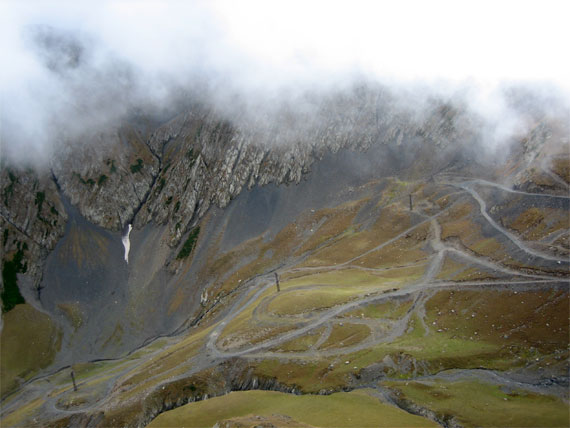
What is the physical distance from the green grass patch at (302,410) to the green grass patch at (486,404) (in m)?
3.66

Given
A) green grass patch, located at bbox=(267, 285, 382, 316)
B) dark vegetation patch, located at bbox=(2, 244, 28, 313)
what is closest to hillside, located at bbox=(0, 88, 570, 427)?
green grass patch, located at bbox=(267, 285, 382, 316)

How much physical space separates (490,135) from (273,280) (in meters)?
86.4

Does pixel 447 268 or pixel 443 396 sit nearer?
pixel 443 396

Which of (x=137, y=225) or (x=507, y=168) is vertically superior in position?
(x=137, y=225)

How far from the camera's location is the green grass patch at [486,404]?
118 ft

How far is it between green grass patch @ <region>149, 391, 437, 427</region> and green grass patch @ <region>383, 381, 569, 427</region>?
12.0ft

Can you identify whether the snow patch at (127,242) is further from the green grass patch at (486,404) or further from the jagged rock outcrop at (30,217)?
the green grass patch at (486,404)

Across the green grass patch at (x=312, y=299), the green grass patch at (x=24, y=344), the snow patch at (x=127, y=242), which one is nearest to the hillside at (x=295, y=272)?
the green grass patch at (x=312, y=299)

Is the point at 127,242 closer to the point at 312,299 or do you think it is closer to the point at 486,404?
the point at 312,299

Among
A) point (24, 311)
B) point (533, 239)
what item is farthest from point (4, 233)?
point (533, 239)

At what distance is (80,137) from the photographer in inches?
6560

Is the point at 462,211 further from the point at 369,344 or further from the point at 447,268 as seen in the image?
the point at 369,344

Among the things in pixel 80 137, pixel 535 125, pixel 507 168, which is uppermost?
pixel 80 137

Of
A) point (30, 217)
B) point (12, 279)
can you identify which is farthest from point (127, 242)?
point (12, 279)
